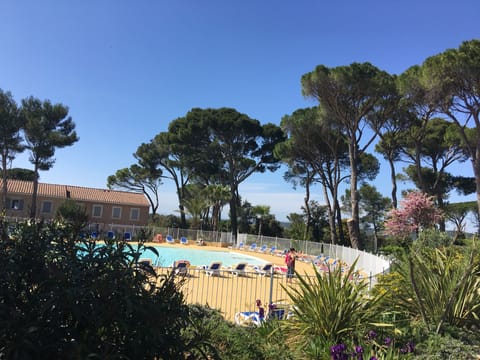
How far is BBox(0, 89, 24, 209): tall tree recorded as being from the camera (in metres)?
28.9

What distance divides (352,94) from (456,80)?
4953 mm

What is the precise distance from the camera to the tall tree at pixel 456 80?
16062 mm

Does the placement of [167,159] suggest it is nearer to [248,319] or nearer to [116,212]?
[116,212]

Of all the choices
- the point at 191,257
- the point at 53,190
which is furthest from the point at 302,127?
the point at 53,190

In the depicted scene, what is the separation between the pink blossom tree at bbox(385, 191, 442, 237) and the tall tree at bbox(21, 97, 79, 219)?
85.3 feet

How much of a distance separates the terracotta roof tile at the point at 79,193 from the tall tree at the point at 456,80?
28.0 m

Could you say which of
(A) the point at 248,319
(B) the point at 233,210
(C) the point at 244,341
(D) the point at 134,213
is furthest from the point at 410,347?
(D) the point at 134,213

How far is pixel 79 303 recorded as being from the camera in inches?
74.2

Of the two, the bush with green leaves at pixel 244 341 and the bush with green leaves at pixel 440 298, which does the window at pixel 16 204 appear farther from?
the bush with green leaves at pixel 440 298

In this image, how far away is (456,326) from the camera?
4535 mm

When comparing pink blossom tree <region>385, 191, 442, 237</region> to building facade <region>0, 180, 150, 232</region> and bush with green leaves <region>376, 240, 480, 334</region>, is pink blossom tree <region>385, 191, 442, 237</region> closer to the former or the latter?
bush with green leaves <region>376, 240, 480, 334</region>

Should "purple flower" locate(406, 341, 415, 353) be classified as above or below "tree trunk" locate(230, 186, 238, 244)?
below

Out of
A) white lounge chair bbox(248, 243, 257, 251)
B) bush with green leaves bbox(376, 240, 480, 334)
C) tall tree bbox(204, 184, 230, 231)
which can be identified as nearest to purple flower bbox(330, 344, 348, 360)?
bush with green leaves bbox(376, 240, 480, 334)

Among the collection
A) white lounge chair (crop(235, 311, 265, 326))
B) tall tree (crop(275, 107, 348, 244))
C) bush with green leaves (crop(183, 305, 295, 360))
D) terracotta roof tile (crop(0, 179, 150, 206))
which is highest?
tall tree (crop(275, 107, 348, 244))
